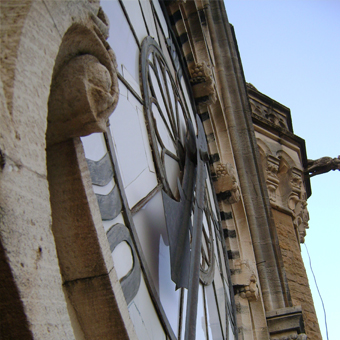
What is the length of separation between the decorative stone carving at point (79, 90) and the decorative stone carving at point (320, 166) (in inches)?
284

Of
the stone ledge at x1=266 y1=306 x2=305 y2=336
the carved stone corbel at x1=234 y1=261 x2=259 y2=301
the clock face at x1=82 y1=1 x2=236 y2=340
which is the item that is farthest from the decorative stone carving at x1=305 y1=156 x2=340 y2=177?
the clock face at x1=82 y1=1 x2=236 y2=340

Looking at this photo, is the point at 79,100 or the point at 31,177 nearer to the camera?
the point at 31,177

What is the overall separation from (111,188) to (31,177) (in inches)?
23.6

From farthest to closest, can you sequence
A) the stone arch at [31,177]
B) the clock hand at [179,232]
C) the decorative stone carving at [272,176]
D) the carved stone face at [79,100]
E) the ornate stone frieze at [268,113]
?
the ornate stone frieze at [268,113] → the decorative stone carving at [272,176] → the clock hand at [179,232] → the carved stone face at [79,100] → the stone arch at [31,177]

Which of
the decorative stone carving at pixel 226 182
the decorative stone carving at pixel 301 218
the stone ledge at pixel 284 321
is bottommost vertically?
the stone ledge at pixel 284 321

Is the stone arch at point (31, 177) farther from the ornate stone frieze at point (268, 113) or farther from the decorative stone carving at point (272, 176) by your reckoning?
the ornate stone frieze at point (268, 113)

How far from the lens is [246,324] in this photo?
410 centimetres

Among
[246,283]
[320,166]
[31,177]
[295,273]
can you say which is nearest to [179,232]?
[31,177]

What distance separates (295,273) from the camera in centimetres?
657

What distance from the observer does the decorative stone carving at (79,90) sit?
3.76 ft

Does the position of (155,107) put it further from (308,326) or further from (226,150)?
(308,326)

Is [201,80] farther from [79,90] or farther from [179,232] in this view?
[79,90]

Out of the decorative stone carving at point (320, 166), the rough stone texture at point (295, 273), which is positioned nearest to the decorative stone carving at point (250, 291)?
the rough stone texture at point (295, 273)

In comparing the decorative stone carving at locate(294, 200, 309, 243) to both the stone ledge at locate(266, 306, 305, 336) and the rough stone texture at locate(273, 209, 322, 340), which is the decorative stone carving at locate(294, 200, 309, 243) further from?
the stone ledge at locate(266, 306, 305, 336)
